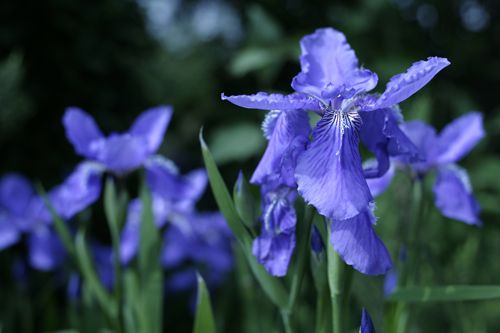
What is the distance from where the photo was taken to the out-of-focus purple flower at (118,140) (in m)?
1.23

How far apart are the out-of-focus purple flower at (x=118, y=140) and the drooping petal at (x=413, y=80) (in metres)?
0.75

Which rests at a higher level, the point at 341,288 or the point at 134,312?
the point at 341,288

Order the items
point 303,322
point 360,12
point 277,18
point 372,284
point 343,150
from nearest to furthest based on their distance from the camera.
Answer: point 343,150 < point 372,284 < point 303,322 < point 360,12 < point 277,18

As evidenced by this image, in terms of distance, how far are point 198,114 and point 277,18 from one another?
0.78 meters

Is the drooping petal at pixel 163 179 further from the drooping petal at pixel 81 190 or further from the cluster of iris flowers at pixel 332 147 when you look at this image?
the cluster of iris flowers at pixel 332 147

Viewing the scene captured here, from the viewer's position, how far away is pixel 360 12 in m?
2.39

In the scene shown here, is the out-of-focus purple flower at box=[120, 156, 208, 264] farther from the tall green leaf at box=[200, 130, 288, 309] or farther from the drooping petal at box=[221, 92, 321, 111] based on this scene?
the drooping petal at box=[221, 92, 321, 111]

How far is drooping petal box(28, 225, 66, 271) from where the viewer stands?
1567 millimetres

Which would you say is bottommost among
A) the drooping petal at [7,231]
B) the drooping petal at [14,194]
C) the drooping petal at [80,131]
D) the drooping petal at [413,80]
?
the drooping petal at [7,231]

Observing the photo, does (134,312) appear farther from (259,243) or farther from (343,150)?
(343,150)

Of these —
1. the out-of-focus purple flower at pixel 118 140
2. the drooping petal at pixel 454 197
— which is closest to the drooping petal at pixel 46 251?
the out-of-focus purple flower at pixel 118 140

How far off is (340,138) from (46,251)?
1.26 m

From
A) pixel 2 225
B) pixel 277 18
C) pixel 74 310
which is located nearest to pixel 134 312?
pixel 74 310

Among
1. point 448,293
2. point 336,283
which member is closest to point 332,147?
point 336,283
